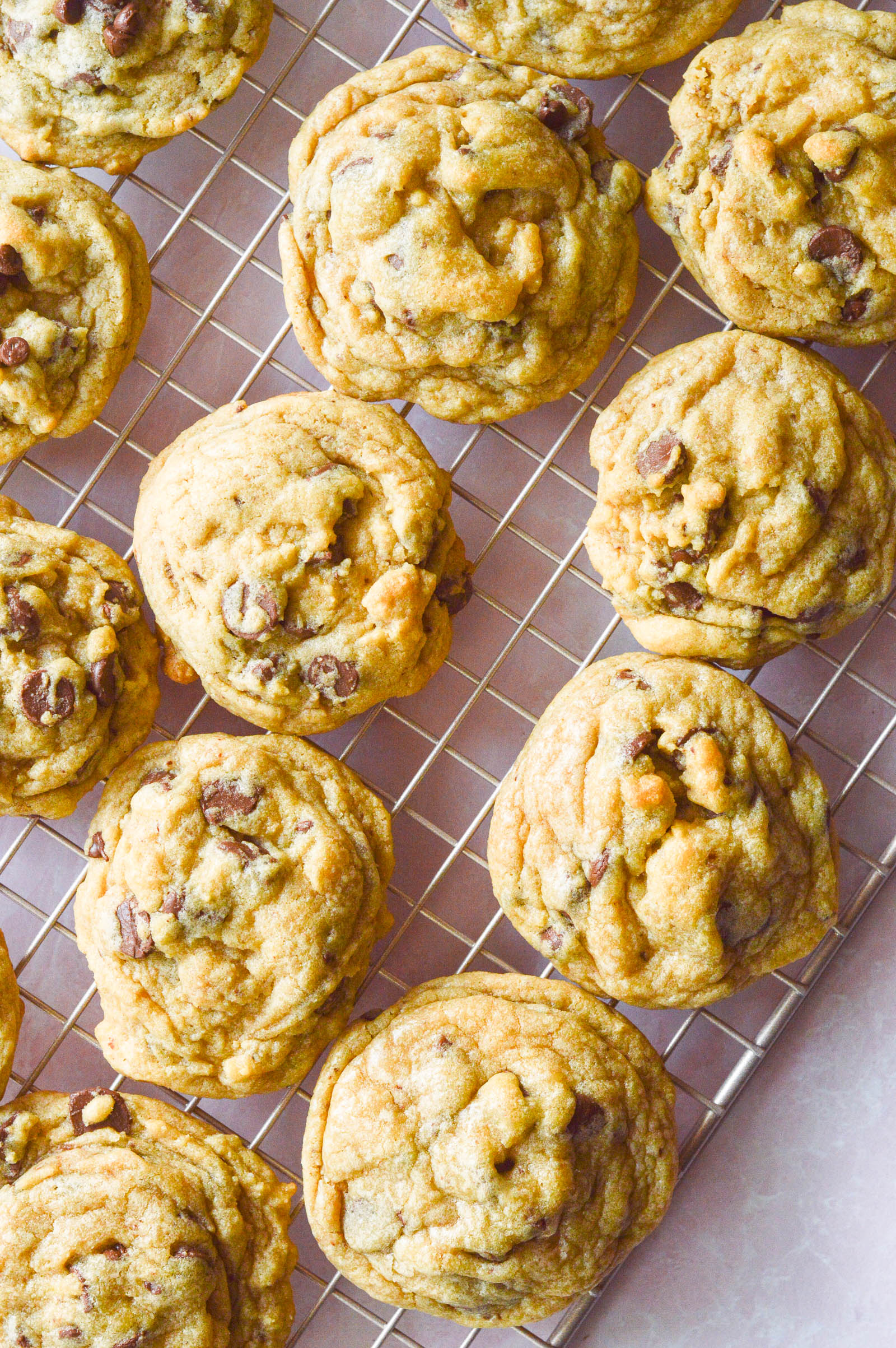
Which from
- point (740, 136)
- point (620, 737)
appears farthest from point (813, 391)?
point (620, 737)

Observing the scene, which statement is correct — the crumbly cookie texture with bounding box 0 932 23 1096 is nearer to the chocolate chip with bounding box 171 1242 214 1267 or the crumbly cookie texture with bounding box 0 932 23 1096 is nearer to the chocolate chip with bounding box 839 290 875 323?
the chocolate chip with bounding box 171 1242 214 1267

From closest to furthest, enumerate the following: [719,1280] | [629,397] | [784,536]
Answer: [784,536] → [629,397] → [719,1280]

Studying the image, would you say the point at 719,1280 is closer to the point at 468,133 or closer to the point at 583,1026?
the point at 583,1026

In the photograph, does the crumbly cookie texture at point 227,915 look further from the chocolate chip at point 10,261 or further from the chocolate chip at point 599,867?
the chocolate chip at point 10,261

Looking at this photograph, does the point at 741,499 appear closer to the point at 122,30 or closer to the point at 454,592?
the point at 454,592

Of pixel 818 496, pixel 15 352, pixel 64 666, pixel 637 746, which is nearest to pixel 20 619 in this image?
pixel 64 666

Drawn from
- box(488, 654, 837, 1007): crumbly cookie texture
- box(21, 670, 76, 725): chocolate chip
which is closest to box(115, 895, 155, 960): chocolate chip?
box(21, 670, 76, 725): chocolate chip

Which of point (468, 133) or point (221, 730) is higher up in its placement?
point (468, 133)
